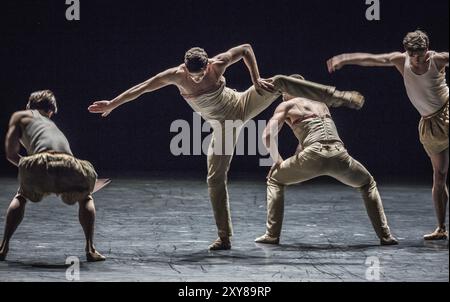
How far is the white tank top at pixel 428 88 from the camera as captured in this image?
6035 millimetres

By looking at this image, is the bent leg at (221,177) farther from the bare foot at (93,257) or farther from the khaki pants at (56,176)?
the khaki pants at (56,176)

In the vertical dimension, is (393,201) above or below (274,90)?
below

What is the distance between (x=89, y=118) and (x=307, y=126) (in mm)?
4941

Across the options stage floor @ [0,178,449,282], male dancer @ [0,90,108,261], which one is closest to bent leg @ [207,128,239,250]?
stage floor @ [0,178,449,282]

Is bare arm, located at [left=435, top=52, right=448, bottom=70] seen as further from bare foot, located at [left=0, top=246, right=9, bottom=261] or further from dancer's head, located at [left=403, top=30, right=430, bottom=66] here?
bare foot, located at [left=0, top=246, right=9, bottom=261]

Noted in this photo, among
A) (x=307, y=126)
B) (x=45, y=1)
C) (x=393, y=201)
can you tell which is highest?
(x=45, y=1)

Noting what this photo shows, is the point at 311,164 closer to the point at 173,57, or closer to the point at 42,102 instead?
the point at 42,102

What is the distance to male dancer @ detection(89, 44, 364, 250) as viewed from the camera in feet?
18.8

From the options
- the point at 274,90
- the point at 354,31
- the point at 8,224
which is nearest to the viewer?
the point at 8,224

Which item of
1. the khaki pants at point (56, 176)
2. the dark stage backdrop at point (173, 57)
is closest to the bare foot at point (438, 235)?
the khaki pants at point (56, 176)
